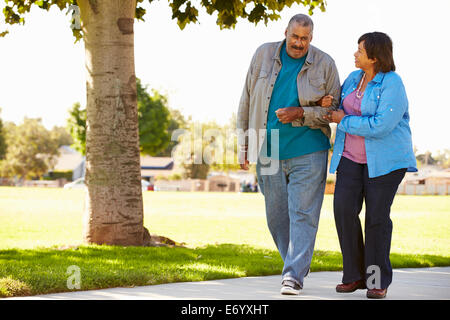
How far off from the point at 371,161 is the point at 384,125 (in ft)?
0.99

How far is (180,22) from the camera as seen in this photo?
11148 mm

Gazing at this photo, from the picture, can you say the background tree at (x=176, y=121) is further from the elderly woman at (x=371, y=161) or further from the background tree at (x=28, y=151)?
the elderly woman at (x=371, y=161)

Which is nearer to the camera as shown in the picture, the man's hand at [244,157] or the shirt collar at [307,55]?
the shirt collar at [307,55]

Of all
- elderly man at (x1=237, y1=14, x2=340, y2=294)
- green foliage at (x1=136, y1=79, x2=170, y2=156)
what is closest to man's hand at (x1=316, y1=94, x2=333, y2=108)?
elderly man at (x1=237, y1=14, x2=340, y2=294)

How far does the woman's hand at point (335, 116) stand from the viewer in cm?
542

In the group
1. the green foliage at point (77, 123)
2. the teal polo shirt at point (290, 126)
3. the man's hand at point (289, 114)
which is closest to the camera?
the man's hand at point (289, 114)

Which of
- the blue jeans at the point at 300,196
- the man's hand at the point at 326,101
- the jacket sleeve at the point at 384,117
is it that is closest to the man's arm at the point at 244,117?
the blue jeans at the point at 300,196

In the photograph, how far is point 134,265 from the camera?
282 inches

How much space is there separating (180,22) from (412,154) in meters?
6.65

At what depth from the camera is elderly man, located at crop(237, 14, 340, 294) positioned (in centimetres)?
551

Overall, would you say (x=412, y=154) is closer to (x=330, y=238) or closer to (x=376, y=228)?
(x=376, y=228)

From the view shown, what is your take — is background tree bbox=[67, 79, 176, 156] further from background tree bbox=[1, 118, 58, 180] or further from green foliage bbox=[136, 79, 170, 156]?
background tree bbox=[1, 118, 58, 180]

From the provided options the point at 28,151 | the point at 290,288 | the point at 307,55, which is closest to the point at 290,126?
the point at 307,55

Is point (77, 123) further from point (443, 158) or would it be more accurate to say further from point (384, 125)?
point (443, 158)
